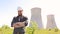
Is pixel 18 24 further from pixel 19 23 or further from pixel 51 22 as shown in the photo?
pixel 51 22

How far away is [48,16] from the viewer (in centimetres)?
6000

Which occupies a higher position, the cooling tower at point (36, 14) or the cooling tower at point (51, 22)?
the cooling tower at point (36, 14)

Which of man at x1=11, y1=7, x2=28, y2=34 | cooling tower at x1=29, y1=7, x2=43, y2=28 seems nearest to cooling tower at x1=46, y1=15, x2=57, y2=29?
cooling tower at x1=29, y1=7, x2=43, y2=28

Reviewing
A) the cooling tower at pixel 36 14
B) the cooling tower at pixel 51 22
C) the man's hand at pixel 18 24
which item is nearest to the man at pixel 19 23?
the man's hand at pixel 18 24

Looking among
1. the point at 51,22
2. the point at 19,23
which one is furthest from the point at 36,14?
the point at 19,23

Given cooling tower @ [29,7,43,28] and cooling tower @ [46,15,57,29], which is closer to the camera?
cooling tower @ [29,7,43,28]

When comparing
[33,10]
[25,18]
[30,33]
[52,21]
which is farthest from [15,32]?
[52,21]

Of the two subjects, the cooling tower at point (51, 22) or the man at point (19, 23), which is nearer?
the man at point (19, 23)

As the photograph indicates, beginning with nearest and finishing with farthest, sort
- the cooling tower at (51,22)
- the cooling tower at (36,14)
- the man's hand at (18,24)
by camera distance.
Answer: the man's hand at (18,24), the cooling tower at (36,14), the cooling tower at (51,22)

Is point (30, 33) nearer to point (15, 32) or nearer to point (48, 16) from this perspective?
point (15, 32)

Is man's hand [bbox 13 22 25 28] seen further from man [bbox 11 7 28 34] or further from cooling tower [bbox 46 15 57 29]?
cooling tower [bbox 46 15 57 29]

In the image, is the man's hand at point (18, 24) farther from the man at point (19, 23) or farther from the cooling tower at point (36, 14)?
the cooling tower at point (36, 14)

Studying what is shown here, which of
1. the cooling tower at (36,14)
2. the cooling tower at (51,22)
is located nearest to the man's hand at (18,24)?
the cooling tower at (36,14)

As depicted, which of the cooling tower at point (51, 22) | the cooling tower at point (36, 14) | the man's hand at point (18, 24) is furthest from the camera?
the cooling tower at point (51, 22)
